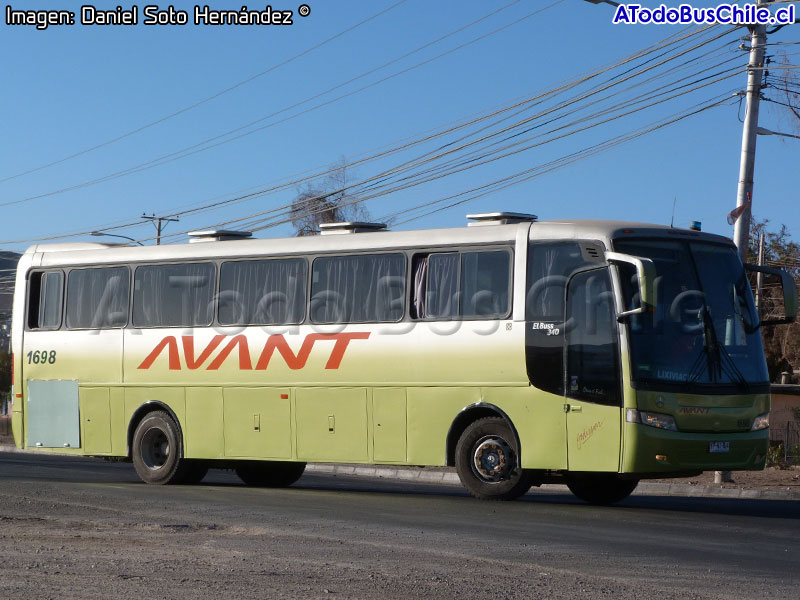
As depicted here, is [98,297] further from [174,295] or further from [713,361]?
[713,361]

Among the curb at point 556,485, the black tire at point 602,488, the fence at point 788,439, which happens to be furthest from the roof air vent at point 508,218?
the fence at point 788,439

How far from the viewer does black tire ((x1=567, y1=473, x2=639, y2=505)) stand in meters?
17.4

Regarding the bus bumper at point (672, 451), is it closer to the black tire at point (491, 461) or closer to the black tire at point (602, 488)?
the black tire at point (491, 461)

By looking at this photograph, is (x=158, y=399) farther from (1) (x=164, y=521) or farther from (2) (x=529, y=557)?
(2) (x=529, y=557)

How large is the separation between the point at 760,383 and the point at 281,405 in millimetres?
6584

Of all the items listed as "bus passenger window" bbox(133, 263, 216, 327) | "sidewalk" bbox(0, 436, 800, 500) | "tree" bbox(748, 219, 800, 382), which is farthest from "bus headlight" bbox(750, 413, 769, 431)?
"tree" bbox(748, 219, 800, 382)

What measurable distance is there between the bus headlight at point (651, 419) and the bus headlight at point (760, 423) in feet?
3.94

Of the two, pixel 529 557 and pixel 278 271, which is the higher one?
pixel 278 271

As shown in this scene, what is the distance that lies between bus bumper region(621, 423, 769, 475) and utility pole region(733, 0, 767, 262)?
738 centimetres

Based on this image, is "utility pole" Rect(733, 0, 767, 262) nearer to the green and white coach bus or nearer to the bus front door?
the green and white coach bus

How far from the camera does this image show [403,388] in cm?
1714

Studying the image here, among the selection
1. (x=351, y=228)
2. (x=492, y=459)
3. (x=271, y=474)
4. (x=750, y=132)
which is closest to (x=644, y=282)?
(x=492, y=459)

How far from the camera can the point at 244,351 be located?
61.6 feet

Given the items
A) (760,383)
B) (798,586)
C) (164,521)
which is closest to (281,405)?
(164,521)
